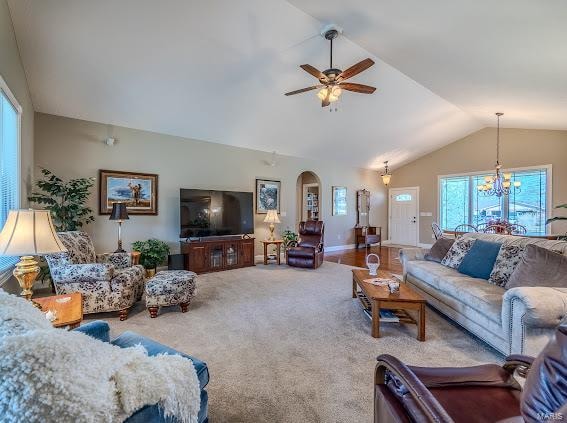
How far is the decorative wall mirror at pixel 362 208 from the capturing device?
28.9ft

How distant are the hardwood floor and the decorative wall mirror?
91cm

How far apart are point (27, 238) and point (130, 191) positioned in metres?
3.44

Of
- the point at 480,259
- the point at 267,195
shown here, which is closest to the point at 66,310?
the point at 480,259

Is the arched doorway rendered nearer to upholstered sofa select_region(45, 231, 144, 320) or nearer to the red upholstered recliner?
the red upholstered recliner

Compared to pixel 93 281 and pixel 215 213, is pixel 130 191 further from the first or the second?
pixel 93 281

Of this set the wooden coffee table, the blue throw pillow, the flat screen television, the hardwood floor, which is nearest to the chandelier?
the hardwood floor

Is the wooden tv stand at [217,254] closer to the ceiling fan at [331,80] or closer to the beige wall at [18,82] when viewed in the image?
the beige wall at [18,82]

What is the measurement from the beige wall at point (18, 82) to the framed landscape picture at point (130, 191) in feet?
3.13

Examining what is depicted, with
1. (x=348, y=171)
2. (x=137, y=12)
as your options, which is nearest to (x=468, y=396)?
(x=137, y=12)

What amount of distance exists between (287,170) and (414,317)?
4850 mm

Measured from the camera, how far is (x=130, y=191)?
16.1ft

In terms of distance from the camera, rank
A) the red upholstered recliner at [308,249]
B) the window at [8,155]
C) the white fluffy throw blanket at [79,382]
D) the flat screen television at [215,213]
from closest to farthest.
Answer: the white fluffy throw blanket at [79,382], the window at [8,155], the flat screen television at [215,213], the red upholstered recliner at [308,249]

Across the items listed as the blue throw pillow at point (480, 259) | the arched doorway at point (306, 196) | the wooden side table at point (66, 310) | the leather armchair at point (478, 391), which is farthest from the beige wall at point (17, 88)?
the arched doorway at point (306, 196)

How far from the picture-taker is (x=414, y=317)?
3020 millimetres
